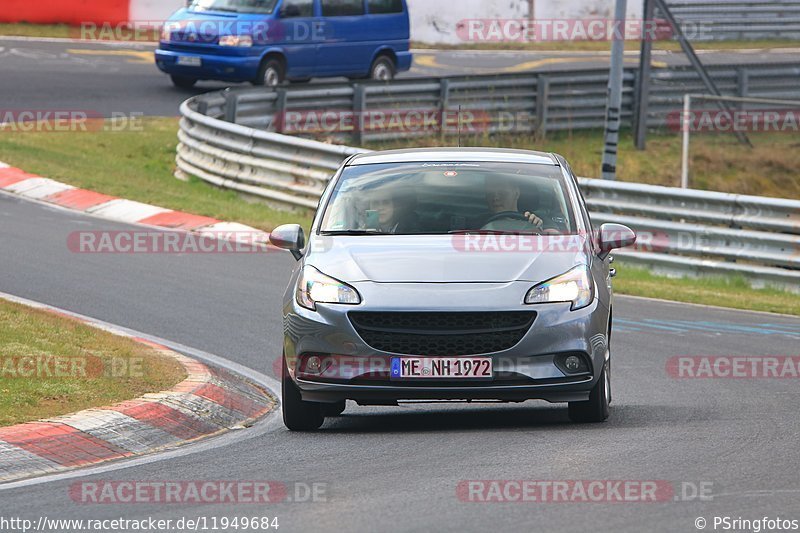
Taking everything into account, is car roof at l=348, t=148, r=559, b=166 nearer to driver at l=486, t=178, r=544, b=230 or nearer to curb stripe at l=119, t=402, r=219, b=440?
driver at l=486, t=178, r=544, b=230

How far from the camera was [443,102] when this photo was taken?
27.6m

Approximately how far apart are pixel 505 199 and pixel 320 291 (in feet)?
5.00

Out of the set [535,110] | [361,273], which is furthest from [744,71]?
[361,273]

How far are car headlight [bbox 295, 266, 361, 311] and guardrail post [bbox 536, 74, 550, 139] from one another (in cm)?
2054

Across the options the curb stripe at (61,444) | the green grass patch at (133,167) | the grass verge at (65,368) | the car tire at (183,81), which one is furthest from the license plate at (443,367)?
the car tire at (183,81)

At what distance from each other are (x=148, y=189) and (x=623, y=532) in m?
15.8

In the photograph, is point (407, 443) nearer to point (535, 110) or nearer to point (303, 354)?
point (303, 354)

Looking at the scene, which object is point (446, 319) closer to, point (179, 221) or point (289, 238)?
point (289, 238)

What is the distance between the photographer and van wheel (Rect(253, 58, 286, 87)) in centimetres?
2833

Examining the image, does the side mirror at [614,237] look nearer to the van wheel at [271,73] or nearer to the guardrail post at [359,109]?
the guardrail post at [359,109]

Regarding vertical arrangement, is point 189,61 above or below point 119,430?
above
